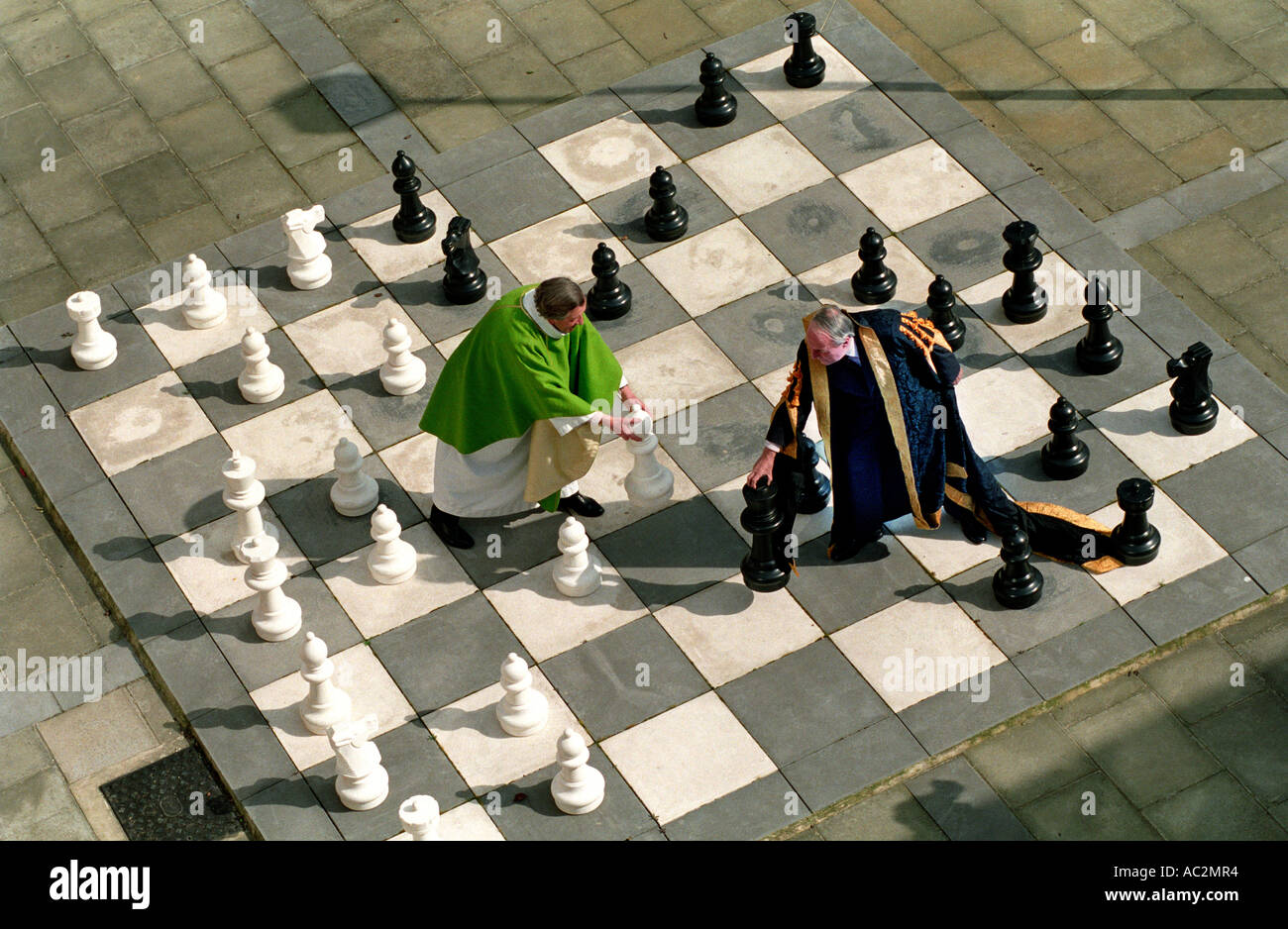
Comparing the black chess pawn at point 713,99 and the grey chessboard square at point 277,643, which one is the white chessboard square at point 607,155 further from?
the grey chessboard square at point 277,643

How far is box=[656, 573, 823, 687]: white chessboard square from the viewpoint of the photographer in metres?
9.07

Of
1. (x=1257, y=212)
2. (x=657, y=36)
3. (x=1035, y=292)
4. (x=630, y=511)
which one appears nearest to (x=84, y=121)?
(x=657, y=36)

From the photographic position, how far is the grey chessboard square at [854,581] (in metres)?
9.24

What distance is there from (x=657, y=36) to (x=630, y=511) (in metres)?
4.06

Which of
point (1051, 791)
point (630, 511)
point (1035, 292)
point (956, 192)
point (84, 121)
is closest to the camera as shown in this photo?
point (1051, 791)

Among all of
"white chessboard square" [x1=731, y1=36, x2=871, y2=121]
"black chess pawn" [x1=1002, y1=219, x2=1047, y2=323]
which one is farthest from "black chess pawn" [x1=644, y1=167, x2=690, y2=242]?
"black chess pawn" [x1=1002, y1=219, x2=1047, y2=323]

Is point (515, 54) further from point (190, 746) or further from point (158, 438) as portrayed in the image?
point (190, 746)

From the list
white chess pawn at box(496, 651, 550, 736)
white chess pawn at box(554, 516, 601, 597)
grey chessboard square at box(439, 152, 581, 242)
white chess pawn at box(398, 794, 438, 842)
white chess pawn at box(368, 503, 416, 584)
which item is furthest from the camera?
grey chessboard square at box(439, 152, 581, 242)

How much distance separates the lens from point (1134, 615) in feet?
29.9

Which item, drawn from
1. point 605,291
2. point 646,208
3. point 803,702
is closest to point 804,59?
point 646,208

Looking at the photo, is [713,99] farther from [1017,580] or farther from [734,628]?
[1017,580]

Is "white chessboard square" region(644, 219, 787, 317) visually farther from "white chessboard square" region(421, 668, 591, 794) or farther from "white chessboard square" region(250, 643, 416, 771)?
"white chessboard square" region(250, 643, 416, 771)

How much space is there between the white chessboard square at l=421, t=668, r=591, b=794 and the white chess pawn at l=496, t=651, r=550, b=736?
0.06 meters

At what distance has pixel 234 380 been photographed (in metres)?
10.5
